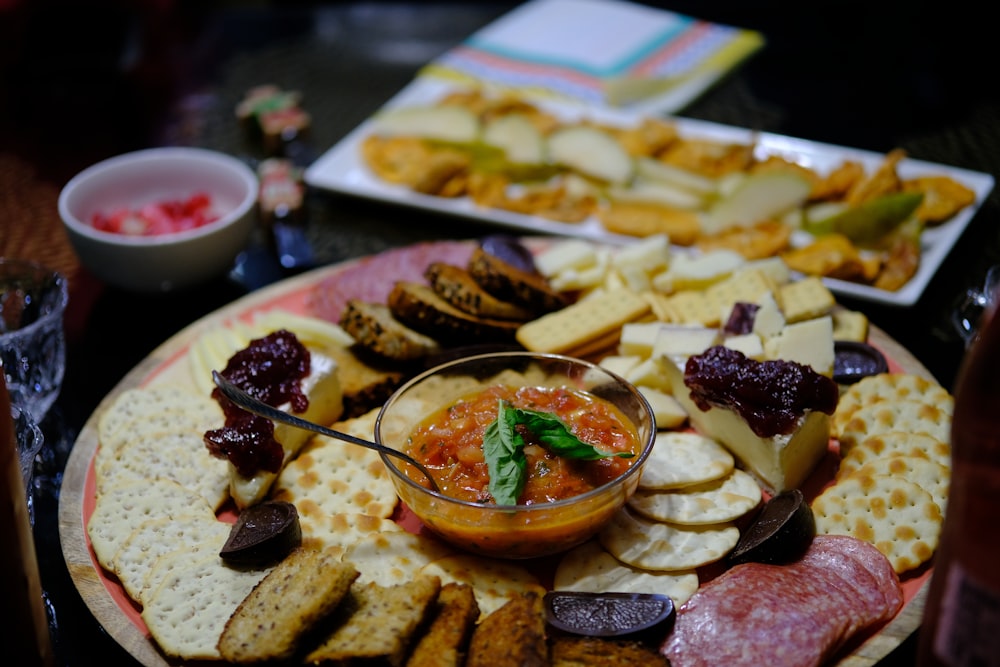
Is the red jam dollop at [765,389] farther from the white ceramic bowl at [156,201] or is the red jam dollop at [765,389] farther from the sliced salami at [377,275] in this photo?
the white ceramic bowl at [156,201]

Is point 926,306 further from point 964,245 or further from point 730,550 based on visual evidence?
point 730,550

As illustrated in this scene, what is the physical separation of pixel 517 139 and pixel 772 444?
8.16 feet

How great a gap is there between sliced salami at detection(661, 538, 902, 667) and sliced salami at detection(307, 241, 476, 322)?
1.65 meters

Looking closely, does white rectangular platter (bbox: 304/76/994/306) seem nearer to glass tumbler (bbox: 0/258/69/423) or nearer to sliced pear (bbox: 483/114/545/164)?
sliced pear (bbox: 483/114/545/164)

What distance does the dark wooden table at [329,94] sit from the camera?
3.74m

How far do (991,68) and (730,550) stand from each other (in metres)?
4.08

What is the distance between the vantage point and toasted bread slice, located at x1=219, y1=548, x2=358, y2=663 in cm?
192

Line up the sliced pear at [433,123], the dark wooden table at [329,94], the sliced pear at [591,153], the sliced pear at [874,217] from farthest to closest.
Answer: the sliced pear at [433,123] → the sliced pear at [591,153] → the dark wooden table at [329,94] → the sliced pear at [874,217]

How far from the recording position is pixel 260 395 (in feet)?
8.73

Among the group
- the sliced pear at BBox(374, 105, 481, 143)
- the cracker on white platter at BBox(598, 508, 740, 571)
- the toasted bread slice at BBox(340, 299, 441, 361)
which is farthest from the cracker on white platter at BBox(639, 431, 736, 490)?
the sliced pear at BBox(374, 105, 481, 143)

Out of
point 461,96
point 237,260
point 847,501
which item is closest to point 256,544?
point 847,501

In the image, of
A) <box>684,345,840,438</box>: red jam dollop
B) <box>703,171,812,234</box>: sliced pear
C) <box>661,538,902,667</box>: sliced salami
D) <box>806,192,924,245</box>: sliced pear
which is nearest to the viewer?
<box>661,538,902,667</box>: sliced salami

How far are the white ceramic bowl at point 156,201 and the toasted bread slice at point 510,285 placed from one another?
1.04m

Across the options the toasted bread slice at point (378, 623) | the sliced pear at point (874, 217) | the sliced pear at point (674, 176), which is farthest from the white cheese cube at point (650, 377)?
the sliced pear at point (674, 176)
